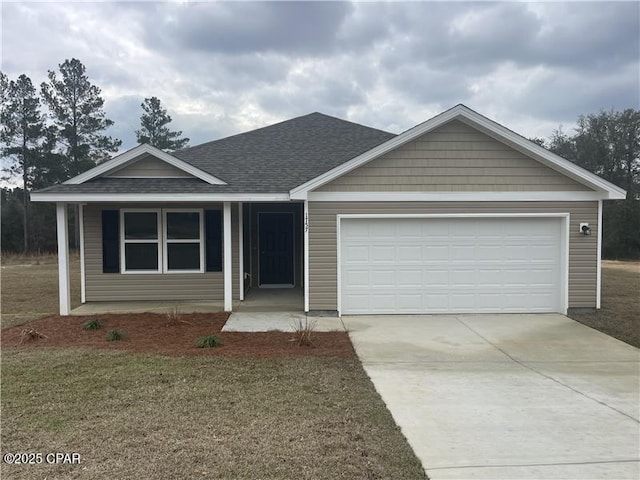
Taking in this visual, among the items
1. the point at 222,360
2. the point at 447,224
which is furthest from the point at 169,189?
the point at 447,224

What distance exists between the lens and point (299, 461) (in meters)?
3.75

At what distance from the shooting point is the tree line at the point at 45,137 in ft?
111

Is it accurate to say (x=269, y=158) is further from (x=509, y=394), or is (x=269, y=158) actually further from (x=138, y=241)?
(x=509, y=394)

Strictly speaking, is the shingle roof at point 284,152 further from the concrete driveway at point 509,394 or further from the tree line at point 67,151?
the tree line at point 67,151

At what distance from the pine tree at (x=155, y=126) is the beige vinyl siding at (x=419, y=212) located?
36.6 metres

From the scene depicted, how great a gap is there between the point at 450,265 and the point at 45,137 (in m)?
35.0

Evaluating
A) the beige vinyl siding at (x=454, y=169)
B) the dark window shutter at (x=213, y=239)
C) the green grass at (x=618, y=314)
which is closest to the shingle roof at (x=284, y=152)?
the dark window shutter at (x=213, y=239)

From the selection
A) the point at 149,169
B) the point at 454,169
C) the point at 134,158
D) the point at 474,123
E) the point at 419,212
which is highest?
the point at 474,123

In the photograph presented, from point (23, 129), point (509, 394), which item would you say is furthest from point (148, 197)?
point (23, 129)

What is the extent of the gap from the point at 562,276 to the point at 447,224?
2.62 m

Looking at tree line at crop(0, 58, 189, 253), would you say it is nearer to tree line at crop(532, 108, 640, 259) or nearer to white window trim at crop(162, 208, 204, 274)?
white window trim at crop(162, 208, 204, 274)

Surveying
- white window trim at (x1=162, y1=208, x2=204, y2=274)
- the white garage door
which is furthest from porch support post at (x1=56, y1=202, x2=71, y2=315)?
the white garage door

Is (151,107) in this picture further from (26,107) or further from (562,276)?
(562,276)

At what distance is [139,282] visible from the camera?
459 inches
